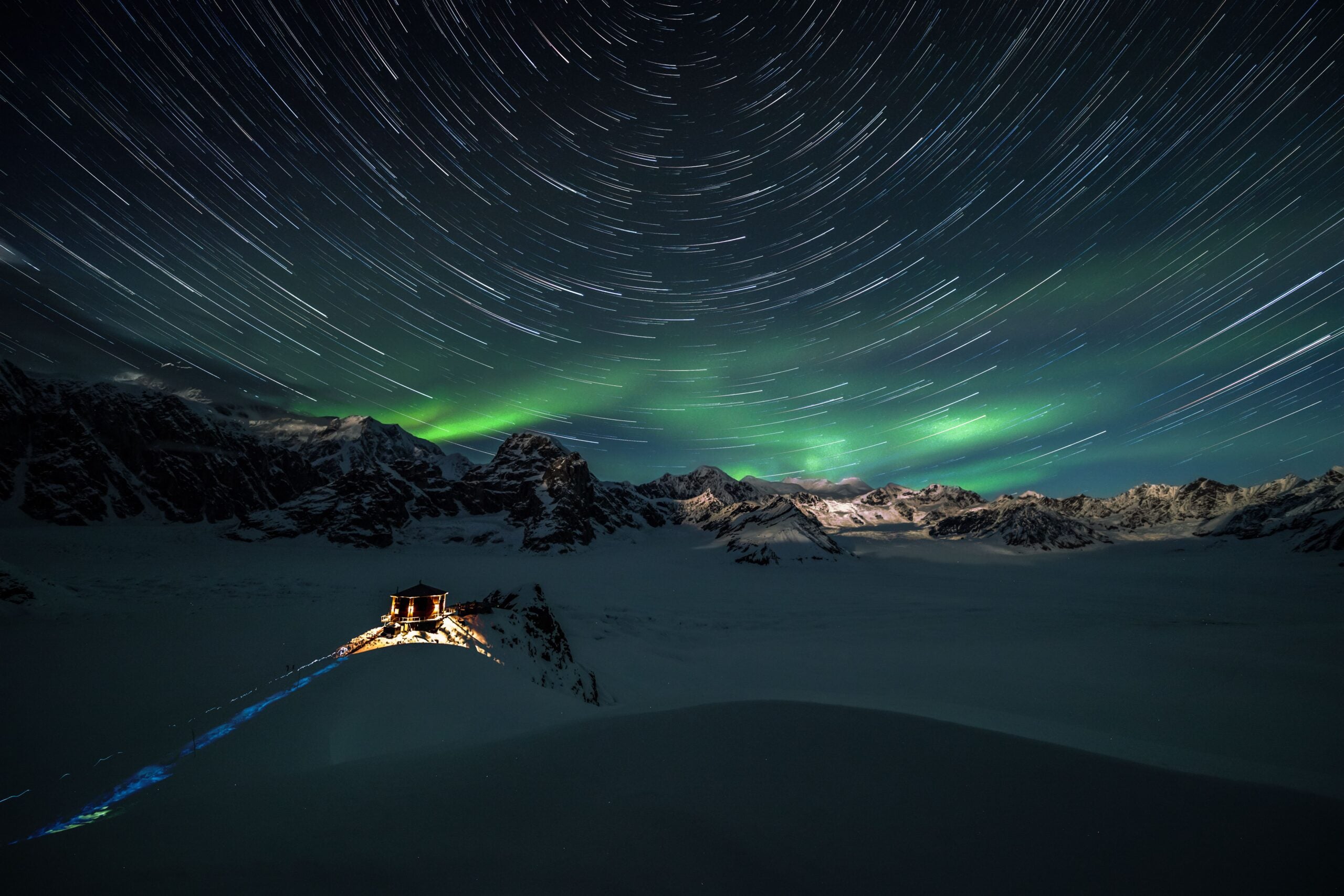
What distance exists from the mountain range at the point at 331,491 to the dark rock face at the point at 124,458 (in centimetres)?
29

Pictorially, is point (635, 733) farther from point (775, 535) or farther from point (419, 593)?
point (775, 535)

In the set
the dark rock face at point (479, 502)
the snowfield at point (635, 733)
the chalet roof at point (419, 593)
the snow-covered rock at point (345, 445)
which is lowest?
the snowfield at point (635, 733)

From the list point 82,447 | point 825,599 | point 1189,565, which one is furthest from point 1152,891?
point 82,447

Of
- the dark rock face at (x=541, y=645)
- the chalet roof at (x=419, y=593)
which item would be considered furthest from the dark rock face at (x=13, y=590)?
the dark rock face at (x=541, y=645)

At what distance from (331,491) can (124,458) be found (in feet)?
150

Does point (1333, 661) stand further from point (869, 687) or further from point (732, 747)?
point (732, 747)

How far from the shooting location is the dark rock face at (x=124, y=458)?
101750 millimetres

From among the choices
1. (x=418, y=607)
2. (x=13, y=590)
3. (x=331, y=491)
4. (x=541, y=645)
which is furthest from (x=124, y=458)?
(x=541, y=645)

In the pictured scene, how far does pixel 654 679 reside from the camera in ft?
82.7

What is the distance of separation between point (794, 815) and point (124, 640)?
32252 mm

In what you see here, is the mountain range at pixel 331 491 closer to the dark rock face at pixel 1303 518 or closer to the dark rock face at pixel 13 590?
the dark rock face at pixel 1303 518

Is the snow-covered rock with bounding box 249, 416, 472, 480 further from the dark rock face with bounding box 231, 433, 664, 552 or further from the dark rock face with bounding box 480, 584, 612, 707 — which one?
the dark rock face with bounding box 480, 584, 612, 707

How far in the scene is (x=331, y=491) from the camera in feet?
429

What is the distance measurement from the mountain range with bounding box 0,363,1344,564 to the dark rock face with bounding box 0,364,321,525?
293 millimetres
